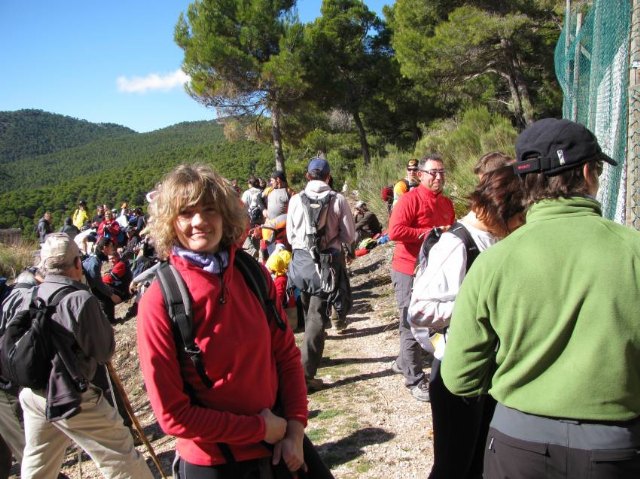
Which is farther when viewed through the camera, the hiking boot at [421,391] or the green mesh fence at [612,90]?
the hiking boot at [421,391]

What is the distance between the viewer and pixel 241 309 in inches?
65.4

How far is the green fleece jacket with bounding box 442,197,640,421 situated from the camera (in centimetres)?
126

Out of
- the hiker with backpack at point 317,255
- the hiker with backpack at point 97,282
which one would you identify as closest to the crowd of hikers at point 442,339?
the hiker with backpack at point 317,255

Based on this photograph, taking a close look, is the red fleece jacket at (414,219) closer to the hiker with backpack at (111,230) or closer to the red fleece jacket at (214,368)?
the red fleece jacket at (214,368)

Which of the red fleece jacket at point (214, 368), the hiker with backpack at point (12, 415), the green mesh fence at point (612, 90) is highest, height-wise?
the green mesh fence at point (612, 90)

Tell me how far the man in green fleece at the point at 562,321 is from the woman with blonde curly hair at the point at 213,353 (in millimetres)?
675

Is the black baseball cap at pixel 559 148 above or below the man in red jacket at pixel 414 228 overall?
above

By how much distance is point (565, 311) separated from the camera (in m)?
1.29

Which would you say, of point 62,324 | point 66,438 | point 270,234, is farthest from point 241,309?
point 270,234

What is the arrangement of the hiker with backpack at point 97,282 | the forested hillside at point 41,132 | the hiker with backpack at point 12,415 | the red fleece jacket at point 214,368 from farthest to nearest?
the forested hillside at point 41,132 → the hiker with backpack at point 97,282 → the hiker with backpack at point 12,415 → the red fleece jacket at point 214,368

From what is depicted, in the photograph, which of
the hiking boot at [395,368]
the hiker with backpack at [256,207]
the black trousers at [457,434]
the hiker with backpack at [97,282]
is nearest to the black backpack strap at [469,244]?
the black trousers at [457,434]

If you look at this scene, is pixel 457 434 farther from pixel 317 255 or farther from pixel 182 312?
pixel 317 255

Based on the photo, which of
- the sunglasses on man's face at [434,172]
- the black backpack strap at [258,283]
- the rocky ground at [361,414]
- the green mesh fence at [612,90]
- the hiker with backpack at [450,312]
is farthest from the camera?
Answer: the sunglasses on man's face at [434,172]

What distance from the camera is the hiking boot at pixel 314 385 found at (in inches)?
172
